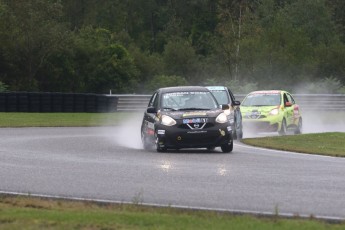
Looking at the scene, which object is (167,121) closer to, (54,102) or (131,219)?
(131,219)

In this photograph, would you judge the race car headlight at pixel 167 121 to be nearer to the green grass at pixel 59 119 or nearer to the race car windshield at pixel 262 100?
the race car windshield at pixel 262 100

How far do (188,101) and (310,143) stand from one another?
455 cm

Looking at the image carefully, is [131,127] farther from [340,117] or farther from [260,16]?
[260,16]

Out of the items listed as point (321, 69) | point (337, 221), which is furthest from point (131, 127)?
point (321, 69)

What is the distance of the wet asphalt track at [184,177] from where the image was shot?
1265 cm

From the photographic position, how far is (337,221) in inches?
416

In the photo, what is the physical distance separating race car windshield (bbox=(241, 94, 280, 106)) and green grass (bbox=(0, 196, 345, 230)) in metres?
21.3

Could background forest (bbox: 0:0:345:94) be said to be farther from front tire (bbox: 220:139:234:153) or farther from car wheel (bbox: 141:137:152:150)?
front tire (bbox: 220:139:234:153)

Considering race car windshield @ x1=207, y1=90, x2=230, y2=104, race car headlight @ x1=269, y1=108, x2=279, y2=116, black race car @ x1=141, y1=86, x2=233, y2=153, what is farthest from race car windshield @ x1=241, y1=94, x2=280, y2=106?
black race car @ x1=141, y1=86, x2=233, y2=153

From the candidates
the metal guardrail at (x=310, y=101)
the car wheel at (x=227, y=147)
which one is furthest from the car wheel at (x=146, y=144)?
the metal guardrail at (x=310, y=101)

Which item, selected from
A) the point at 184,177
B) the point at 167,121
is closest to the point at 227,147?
the point at 167,121

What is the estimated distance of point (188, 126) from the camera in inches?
877

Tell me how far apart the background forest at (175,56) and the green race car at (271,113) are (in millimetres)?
22826

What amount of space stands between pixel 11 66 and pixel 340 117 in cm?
2798
